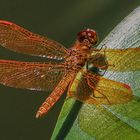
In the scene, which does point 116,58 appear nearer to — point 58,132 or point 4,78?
point 58,132

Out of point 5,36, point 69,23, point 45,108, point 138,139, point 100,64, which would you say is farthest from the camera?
point 69,23

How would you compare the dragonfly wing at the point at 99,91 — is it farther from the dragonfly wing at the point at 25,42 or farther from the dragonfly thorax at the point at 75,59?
the dragonfly wing at the point at 25,42

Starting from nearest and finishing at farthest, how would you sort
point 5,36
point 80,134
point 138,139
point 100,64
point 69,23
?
point 138,139 < point 80,134 < point 100,64 < point 5,36 < point 69,23

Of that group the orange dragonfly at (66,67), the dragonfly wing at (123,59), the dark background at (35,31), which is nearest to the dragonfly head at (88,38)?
the orange dragonfly at (66,67)

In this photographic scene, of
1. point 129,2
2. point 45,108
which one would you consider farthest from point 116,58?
point 129,2

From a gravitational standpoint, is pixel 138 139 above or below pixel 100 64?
below

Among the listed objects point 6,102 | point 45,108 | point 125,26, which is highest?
point 125,26

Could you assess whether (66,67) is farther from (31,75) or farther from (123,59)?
(123,59)
